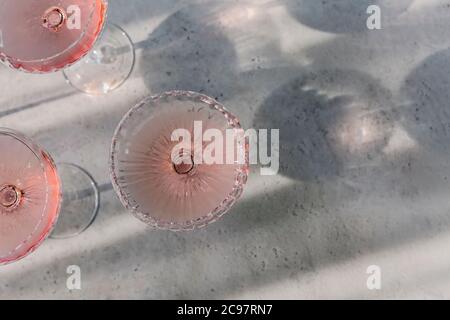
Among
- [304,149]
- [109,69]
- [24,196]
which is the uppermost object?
[109,69]

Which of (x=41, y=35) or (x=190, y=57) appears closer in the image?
(x=41, y=35)

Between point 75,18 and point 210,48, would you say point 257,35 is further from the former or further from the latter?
point 75,18

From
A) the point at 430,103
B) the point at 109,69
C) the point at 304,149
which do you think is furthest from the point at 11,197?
the point at 430,103

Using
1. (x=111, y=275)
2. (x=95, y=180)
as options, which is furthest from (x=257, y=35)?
(x=111, y=275)

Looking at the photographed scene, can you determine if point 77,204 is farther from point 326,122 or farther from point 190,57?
point 326,122

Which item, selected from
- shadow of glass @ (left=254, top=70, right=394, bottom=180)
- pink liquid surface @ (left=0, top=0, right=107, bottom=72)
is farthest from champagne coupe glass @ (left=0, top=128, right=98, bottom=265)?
shadow of glass @ (left=254, top=70, right=394, bottom=180)

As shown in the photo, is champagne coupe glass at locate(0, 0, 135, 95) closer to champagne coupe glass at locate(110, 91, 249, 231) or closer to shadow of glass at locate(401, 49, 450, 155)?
champagne coupe glass at locate(110, 91, 249, 231)

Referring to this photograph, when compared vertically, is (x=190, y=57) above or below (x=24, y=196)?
above

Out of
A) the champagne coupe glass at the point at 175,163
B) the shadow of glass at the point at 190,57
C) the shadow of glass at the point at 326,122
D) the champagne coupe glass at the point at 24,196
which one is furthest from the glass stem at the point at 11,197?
the shadow of glass at the point at 326,122
